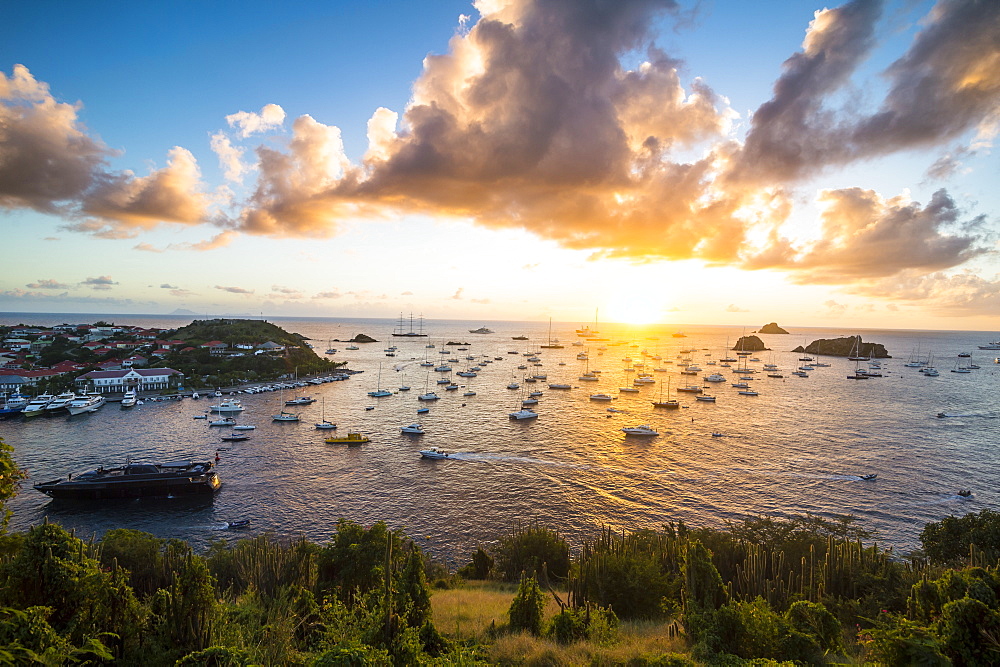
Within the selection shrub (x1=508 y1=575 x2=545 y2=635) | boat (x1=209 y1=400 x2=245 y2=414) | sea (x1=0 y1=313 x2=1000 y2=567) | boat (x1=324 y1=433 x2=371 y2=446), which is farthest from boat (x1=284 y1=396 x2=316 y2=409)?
shrub (x1=508 y1=575 x2=545 y2=635)

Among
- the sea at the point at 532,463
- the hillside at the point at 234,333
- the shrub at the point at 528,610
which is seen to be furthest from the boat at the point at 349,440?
the hillside at the point at 234,333

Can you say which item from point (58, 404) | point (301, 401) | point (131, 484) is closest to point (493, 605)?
point (131, 484)

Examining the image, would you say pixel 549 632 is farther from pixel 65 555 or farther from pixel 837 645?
pixel 65 555

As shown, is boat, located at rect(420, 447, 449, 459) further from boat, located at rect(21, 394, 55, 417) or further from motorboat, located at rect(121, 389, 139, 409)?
boat, located at rect(21, 394, 55, 417)

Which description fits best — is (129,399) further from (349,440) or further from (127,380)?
(349,440)

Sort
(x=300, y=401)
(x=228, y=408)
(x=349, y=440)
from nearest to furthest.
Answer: (x=349, y=440), (x=228, y=408), (x=300, y=401)

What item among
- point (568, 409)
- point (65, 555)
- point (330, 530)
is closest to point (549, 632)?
point (65, 555)
